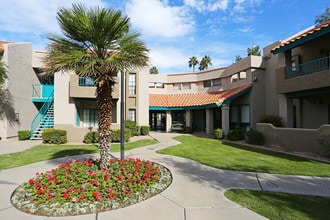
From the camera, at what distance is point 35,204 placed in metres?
4.61

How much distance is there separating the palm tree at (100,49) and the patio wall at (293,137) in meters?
9.84

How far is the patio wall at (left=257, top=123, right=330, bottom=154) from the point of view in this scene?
1039 cm

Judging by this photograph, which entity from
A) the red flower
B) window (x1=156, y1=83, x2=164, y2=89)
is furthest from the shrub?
window (x1=156, y1=83, x2=164, y2=89)

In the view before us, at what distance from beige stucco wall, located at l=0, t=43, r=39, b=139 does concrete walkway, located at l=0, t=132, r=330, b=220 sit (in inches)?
464

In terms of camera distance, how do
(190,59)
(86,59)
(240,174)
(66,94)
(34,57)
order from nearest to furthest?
(86,59) → (240,174) → (66,94) → (34,57) → (190,59)

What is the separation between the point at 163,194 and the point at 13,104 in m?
18.0

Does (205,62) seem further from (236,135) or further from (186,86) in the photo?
(236,135)

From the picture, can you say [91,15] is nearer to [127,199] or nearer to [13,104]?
[127,199]

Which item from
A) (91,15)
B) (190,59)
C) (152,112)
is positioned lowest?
(152,112)

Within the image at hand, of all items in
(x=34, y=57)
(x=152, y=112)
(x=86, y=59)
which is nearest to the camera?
(x=86, y=59)

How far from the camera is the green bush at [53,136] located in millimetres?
14344

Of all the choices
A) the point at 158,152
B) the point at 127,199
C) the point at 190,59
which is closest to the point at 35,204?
the point at 127,199

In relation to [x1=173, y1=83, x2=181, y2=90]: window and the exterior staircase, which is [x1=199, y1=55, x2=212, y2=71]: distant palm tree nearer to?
[x1=173, y1=83, x2=181, y2=90]: window

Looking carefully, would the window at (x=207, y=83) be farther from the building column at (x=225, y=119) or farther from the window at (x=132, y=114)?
the window at (x=132, y=114)
